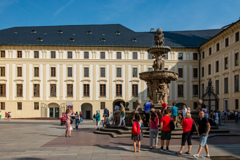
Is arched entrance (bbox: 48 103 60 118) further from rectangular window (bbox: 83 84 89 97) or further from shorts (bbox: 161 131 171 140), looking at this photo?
shorts (bbox: 161 131 171 140)

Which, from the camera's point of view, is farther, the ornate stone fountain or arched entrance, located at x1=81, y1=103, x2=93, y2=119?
arched entrance, located at x1=81, y1=103, x2=93, y2=119

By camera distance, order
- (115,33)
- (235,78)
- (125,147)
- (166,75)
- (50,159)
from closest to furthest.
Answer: (50,159)
(125,147)
(166,75)
(235,78)
(115,33)

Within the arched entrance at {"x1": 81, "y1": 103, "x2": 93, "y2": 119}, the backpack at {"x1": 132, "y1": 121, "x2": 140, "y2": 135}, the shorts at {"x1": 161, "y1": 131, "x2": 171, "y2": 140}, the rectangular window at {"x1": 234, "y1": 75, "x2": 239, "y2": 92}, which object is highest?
the rectangular window at {"x1": 234, "y1": 75, "x2": 239, "y2": 92}

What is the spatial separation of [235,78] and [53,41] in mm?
29990

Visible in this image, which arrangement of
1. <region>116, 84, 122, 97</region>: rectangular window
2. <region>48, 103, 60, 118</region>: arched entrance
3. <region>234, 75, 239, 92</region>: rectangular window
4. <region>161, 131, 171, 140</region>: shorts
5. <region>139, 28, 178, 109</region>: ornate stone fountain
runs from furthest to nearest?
<region>116, 84, 122, 97</region>: rectangular window → <region>48, 103, 60, 118</region>: arched entrance → <region>234, 75, 239, 92</region>: rectangular window → <region>139, 28, 178, 109</region>: ornate stone fountain → <region>161, 131, 171, 140</region>: shorts

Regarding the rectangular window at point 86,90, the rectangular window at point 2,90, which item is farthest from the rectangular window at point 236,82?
the rectangular window at point 2,90

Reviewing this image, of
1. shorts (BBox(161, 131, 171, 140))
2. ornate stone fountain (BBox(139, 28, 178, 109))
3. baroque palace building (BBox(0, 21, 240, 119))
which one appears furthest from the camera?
baroque palace building (BBox(0, 21, 240, 119))

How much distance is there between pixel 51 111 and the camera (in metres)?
50.1

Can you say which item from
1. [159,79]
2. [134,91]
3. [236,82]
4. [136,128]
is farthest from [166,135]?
[134,91]

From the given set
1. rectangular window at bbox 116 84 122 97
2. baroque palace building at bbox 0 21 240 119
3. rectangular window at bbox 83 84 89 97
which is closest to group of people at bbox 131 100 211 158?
rectangular window at bbox 116 84 122 97

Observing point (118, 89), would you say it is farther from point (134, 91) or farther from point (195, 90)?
point (195, 90)

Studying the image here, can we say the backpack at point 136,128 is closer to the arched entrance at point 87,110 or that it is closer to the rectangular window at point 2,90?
the arched entrance at point 87,110

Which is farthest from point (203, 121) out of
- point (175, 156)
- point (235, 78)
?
point (235, 78)

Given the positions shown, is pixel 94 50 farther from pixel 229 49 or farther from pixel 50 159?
pixel 50 159
